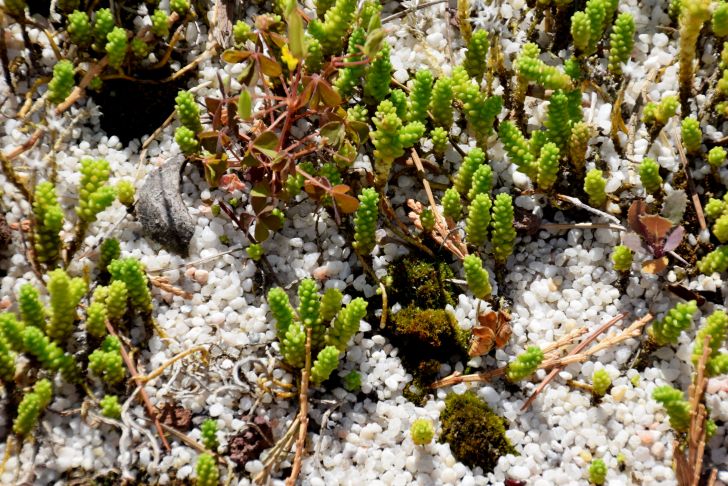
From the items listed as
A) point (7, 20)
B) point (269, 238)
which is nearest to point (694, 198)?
point (269, 238)

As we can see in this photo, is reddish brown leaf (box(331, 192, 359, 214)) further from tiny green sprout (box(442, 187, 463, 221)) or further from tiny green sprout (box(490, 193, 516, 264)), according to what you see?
tiny green sprout (box(490, 193, 516, 264))

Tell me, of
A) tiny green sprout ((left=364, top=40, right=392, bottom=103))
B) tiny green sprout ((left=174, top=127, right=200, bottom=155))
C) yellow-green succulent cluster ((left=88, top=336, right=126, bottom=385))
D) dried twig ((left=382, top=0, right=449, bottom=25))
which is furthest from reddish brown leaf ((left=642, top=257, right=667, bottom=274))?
yellow-green succulent cluster ((left=88, top=336, right=126, bottom=385))

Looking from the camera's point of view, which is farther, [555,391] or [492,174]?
[492,174]

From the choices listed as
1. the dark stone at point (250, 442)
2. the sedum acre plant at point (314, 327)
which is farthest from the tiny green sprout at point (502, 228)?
the dark stone at point (250, 442)

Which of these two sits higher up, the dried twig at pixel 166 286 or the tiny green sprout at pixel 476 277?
the tiny green sprout at pixel 476 277

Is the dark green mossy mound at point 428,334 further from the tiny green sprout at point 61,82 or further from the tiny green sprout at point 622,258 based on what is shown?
the tiny green sprout at point 61,82

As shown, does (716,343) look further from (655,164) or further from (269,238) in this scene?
(269,238)
